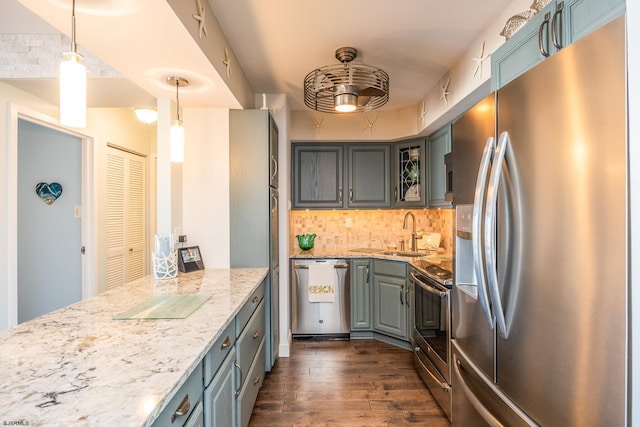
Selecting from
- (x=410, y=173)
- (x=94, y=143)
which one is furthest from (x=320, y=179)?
(x=94, y=143)

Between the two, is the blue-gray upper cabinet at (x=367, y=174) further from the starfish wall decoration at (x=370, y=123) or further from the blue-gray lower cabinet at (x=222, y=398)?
the blue-gray lower cabinet at (x=222, y=398)

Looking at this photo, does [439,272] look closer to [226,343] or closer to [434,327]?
[434,327]

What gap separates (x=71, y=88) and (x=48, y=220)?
9.79 feet

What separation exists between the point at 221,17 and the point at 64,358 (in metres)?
1.85

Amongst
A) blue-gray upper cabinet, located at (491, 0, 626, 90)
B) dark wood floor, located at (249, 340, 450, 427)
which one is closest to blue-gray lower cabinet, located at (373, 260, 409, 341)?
dark wood floor, located at (249, 340, 450, 427)

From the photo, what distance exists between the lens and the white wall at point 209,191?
2631 mm

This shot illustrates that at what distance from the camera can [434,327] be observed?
94.4 inches

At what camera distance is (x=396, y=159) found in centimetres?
384

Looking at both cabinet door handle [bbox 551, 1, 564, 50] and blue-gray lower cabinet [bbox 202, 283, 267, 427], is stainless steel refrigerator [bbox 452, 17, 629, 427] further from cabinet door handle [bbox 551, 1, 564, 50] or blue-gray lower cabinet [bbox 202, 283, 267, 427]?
blue-gray lower cabinet [bbox 202, 283, 267, 427]

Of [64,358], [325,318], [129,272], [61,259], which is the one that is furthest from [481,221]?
[129,272]

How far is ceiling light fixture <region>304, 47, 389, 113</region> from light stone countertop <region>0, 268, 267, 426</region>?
63.4 inches

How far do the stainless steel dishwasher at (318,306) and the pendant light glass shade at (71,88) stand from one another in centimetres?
256

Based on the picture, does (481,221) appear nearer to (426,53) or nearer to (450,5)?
(450,5)

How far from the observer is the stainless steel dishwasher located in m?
3.49
